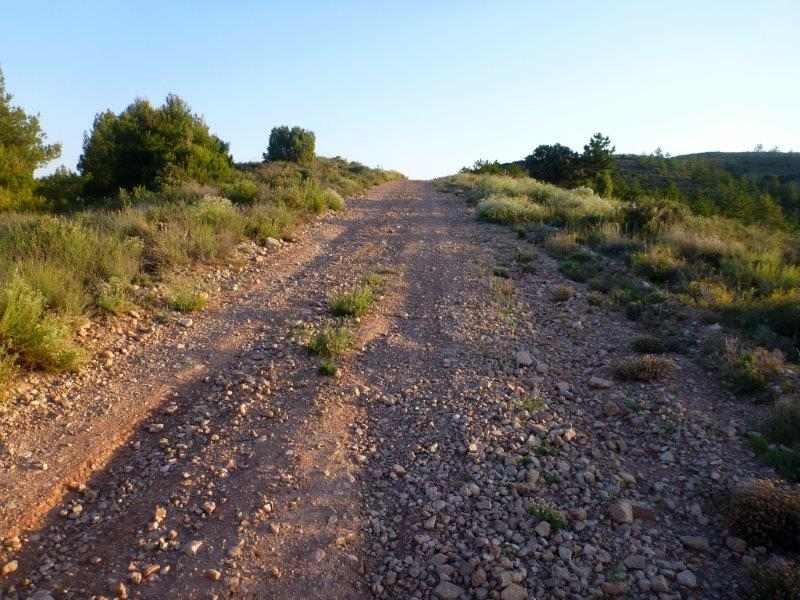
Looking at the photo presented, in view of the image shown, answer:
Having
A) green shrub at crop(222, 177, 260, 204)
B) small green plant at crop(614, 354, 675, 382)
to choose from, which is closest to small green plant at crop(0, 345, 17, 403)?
small green plant at crop(614, 354, 675, 382)

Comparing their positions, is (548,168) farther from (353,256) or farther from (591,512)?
(591,512)

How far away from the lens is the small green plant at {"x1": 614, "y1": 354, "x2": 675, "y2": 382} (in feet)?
18.1

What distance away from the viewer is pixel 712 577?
3.12m

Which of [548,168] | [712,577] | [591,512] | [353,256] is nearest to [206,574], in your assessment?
[591,512]

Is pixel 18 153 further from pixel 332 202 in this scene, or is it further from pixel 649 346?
pixel 649 346

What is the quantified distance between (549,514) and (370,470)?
1266 mm

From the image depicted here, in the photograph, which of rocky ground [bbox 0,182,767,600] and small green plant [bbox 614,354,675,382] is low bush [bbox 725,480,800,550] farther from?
small green plant [bbox 614,354,675,382]

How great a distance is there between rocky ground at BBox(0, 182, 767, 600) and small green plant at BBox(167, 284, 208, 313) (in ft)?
0.78

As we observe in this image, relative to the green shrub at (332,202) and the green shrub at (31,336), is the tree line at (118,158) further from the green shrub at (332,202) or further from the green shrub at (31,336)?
the green shrub at (31,336)

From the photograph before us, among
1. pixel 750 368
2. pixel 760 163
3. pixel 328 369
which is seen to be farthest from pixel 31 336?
pixel 760 163

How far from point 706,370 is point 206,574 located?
16.9ft

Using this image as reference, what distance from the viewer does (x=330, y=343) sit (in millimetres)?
5824

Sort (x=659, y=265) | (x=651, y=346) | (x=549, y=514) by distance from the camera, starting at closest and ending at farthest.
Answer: (x=549, y=514) < (x=651, y=346) < (x=659, y=265)

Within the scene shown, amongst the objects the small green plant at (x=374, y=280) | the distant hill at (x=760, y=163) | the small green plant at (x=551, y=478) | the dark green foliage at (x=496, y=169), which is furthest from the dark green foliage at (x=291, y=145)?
the distant hill at (x=760, y=163)
